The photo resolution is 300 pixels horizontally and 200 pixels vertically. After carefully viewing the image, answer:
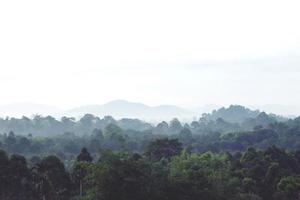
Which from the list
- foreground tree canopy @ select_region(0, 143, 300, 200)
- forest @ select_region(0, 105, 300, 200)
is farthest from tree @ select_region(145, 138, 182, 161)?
foreground tree canopy @ select_region(0, 143, 300, 200)

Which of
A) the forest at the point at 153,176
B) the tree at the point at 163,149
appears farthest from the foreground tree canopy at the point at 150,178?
the tree at the point at 163,149

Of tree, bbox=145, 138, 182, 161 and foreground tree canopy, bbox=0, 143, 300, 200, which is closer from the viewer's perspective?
foreground tree canopy, bbox=0, 143, 300, 200

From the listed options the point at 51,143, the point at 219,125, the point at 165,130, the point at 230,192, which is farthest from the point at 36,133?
the point at 230,192

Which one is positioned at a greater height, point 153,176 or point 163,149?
point 163,149

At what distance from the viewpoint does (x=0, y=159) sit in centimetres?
2831

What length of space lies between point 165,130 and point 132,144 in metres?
52.6

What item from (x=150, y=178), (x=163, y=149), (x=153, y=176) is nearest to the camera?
(x=150, y=178)

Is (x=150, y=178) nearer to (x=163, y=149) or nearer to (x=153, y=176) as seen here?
(x=153, y=176)

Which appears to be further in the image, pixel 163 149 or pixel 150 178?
pixel 163 149

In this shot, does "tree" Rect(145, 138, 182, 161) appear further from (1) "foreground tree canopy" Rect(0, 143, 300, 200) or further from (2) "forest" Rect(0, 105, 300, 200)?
(1) "foreground tree canopy" Rect(0, 143, 300, 200)

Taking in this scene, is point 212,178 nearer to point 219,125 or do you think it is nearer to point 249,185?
point 249,185

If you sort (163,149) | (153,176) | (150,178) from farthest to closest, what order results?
(163,149), (153,176), (150,178)

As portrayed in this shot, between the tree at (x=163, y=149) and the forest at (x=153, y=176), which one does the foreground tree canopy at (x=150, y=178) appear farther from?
the tree at (x=163, y=149)

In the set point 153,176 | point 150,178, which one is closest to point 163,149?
point 153,176
